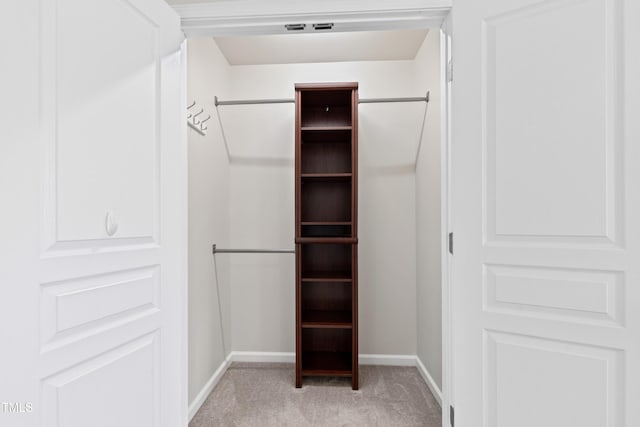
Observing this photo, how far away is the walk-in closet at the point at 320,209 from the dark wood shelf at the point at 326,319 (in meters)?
0.01

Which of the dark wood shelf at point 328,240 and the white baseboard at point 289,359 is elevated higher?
the dark wood shelf at point 328,240

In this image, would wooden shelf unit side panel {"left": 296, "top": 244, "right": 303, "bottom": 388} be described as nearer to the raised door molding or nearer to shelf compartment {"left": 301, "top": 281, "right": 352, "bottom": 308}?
shelf compartment {"left": 301, "top": 281, "right": 352, "bottom": 308}

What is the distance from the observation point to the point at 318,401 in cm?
229

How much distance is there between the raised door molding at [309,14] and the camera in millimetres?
1467

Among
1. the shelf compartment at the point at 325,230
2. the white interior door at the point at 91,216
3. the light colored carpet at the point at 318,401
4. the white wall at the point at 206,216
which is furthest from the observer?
the shelf compartment at the point at 325,230

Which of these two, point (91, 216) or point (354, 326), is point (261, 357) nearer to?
point (354, 326)

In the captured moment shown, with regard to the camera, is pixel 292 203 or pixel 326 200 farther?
pixel 292 203

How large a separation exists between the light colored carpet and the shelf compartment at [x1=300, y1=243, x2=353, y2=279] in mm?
786

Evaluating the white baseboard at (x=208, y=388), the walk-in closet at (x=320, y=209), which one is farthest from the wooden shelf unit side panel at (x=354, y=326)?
the white baseboard at (x=208, y=388)

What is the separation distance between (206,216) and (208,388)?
112 cm

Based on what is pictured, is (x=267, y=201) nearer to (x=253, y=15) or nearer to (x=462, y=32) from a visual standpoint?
(x=253, y=15)

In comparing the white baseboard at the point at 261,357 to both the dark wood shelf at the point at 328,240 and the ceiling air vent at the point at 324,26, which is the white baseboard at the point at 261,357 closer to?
the dark wood shelf at the point at 328,240

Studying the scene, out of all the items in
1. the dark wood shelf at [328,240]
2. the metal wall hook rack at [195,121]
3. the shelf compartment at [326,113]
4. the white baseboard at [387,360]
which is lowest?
the white baseboard at [387,360]

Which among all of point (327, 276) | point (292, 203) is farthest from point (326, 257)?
point (292, 203)
